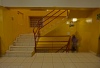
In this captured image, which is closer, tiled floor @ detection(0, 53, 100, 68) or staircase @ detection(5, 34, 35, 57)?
tiled floor @ detection(0, 53, 100, 68)

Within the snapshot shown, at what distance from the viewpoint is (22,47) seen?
529 cm

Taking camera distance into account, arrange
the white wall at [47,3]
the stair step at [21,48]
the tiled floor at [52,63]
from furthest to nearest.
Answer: the stair step at [21,48] < the white wall at [47,3] < the tiled floor at [52,63]

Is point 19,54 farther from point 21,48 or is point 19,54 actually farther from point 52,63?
point 52,63

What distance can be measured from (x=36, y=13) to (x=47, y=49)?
8.59 ft

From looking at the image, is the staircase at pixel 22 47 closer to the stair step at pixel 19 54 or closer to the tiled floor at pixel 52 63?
the stair step at pixel 19 54

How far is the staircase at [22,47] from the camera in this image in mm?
4824

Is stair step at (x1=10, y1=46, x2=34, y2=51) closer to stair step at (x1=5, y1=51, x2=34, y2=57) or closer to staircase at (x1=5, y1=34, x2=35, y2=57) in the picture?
staircase at (x1=5, y1=34, x2=35, y2=57)

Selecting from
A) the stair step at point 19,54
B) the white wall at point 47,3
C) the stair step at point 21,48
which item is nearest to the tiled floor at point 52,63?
the stair step at point 19,54

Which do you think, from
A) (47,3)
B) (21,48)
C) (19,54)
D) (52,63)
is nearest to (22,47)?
(21,48)

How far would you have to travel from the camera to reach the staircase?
15.8 ft

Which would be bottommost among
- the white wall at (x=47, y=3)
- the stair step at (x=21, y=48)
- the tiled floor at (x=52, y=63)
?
the tiled floor at (x=52, y=63)

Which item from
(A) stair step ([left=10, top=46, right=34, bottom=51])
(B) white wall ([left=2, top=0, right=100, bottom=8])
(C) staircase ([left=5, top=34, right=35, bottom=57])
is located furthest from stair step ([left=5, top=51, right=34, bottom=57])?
(B) white wall ([left=2, top=0, right=100, bottom=8])

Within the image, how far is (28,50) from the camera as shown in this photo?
17.2ft

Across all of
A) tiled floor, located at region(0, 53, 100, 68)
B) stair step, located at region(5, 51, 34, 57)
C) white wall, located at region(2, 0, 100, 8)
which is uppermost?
white wall, located at region(2, 0, 100, 8)
